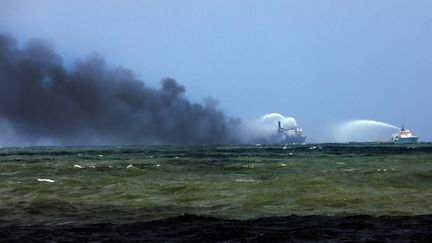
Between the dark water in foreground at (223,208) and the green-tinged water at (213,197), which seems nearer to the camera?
the dark water in foreground at (223,208)

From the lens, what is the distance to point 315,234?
13125mm

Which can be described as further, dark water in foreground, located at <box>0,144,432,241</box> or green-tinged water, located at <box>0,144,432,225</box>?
green-tinged water, located at <box>0,144,432,225</box>

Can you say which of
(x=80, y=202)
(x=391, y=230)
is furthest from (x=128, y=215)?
(x=391, y=230)

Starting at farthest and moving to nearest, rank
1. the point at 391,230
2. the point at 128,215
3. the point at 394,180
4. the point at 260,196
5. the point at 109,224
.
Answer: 1. the point at 394,180
2. the point at 260,196
3. the point at 128,215
4. the point at 109,224
5. the point at 391,230

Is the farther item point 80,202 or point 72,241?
point 80,202

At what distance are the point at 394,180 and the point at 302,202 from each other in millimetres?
10638

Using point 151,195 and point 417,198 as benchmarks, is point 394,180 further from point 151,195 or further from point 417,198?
point 151,195

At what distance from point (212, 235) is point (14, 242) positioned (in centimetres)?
437

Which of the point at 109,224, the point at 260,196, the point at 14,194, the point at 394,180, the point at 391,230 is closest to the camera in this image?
the point at 391,230

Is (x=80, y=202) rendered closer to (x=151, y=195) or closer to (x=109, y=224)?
(x=151, y=195)

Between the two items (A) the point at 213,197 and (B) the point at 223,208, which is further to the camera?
(A) the point at 213,197

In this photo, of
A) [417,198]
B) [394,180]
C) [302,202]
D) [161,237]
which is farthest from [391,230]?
[394,180]

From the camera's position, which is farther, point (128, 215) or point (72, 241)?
point (128, 215)

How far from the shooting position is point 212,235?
13234 mm
